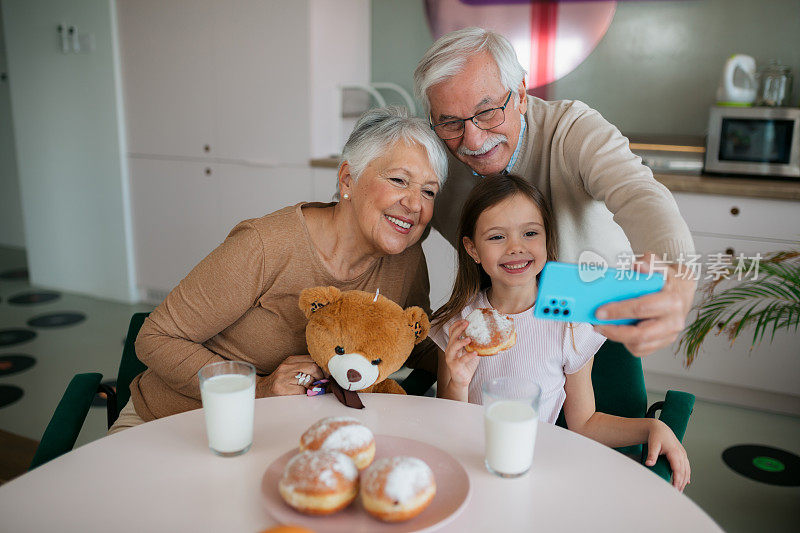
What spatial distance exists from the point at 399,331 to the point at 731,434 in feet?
6.58

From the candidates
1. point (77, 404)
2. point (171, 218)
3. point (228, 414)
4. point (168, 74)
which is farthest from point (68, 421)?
point (168, 74)

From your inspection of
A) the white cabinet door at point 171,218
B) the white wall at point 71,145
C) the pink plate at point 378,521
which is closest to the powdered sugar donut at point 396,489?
the pink plate at point 378,521

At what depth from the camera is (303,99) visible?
3459 mm

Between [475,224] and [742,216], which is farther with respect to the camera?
[742,216]

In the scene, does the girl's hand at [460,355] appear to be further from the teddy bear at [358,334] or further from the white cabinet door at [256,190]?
the white cabinet door at [256,190]

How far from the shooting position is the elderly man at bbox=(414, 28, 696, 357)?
1.32 meters

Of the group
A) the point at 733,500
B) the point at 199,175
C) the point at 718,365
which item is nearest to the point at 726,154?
the point at 718,365

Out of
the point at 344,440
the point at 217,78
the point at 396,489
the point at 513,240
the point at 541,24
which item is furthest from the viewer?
the point at 217,78

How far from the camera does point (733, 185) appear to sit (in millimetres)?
2695

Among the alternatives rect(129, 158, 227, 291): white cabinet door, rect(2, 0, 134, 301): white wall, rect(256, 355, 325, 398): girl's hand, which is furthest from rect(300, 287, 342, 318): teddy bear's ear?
rect(2, 0, 134, 301): white wall

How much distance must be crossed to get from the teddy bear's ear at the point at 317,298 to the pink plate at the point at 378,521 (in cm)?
34

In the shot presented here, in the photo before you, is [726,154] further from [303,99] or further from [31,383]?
[31,383]

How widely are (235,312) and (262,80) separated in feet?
7.80

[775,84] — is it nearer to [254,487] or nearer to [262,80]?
[262,80]
